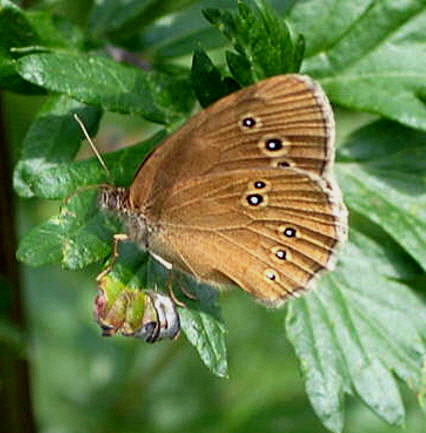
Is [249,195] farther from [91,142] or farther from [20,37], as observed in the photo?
[20,37]

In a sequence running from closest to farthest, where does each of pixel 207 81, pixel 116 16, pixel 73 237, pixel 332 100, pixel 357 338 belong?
pixel 73 237, pixel 207 81, pixel 357 338, pixel 332 100, pixel 116 16

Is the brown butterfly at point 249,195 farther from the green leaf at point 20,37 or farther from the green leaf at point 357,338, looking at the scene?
the green leaf at point 20,37

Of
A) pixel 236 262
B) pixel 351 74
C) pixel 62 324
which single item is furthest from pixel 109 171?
pixel 62 324

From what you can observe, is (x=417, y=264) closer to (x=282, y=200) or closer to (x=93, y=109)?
(x=282, y=200)

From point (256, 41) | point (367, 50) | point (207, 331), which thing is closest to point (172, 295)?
point (207, 331)

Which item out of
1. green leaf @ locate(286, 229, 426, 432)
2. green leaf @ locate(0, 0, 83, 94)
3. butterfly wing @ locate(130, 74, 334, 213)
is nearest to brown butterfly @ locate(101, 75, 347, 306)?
butterfly wing @ locate(130, 74, 334, 213)

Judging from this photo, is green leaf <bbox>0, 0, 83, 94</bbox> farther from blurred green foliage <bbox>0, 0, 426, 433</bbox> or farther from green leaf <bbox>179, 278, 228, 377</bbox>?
green leaf <bbox>179, 278, 228, 377</bbox>

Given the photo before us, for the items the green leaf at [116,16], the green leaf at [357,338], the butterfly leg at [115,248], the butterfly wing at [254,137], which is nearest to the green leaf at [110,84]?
the butterfly wing at [254,137]
